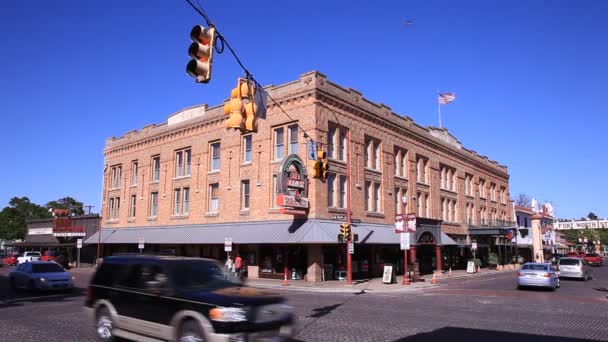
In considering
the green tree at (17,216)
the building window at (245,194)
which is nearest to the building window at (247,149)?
the building window at (245,194)

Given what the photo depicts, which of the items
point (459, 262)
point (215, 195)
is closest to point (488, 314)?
point (215, 195)

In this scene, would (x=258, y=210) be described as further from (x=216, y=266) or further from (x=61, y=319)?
(x=216, y=266)

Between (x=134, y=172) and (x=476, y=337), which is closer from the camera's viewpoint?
(x=476, y=337)

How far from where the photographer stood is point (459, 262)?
4622cm

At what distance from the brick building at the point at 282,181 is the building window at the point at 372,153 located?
8 centimetres

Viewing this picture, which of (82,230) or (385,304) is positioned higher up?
(82,230)

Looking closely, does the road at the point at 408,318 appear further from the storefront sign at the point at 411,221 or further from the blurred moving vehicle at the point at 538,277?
the storefront sign at the point at 411,221

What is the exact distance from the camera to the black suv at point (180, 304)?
7352 mm

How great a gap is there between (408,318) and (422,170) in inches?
1134

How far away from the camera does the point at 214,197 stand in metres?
34.5

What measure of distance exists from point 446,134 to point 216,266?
1619 inches

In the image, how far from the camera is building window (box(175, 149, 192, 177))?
1469 inches

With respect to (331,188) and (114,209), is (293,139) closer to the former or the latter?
(331,188)

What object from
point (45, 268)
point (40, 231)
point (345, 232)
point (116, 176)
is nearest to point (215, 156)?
point (345, 232)
